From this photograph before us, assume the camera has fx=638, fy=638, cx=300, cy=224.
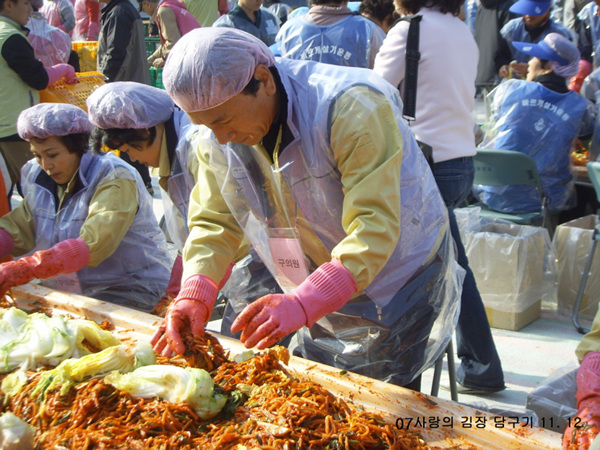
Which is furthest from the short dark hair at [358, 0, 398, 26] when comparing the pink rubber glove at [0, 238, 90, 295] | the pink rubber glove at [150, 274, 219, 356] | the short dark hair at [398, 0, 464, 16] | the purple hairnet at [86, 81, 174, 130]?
the pink rubber glove at [150, 274, 219, 356]

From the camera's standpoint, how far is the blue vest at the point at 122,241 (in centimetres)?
326

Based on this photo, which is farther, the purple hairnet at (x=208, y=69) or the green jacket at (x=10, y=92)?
the green jacket at (x=10, y=92)

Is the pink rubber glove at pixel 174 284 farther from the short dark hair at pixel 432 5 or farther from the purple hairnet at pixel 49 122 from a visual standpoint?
the short dark hair at pixel 432 5

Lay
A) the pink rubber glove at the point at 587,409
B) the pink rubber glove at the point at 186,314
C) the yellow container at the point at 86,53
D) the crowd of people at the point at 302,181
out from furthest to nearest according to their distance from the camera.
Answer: the yellow container at the point at 86,53, the pink rubber glove at the point at 186,314, the crowd of people at the point at 302,181, the pink rubber glove at the point at 587,409

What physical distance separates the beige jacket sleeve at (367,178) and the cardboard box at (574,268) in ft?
9.12

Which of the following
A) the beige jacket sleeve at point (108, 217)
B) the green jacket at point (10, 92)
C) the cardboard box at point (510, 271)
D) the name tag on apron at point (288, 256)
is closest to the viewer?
the name tag on apron at point (288, 256)

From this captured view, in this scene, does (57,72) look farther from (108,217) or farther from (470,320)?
(470,320)

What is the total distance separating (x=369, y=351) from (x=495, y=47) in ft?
20.9

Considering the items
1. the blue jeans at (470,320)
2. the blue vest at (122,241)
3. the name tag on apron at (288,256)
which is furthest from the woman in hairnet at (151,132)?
the blue jeans at (470,320)

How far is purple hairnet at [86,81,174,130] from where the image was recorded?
2.82 metres

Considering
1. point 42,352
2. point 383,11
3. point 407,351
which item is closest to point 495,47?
point 383,11

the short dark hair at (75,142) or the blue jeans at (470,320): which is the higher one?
the short dark hair at (75,142)

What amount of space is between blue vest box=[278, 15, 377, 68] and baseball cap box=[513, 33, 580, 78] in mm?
1273

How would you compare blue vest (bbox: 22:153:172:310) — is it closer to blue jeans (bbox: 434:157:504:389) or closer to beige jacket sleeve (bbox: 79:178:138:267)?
beige jacket sleeve (bbox: 79:178:138:267)
